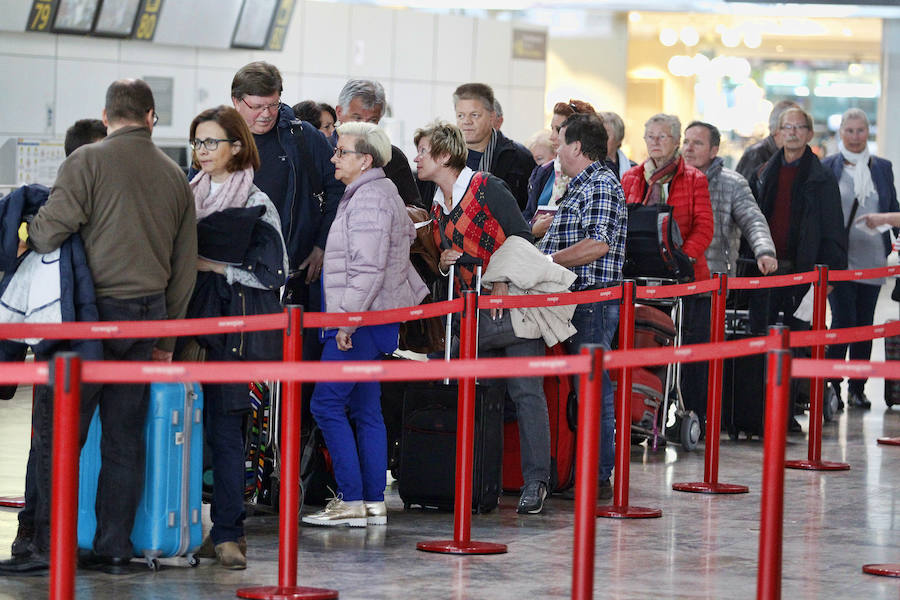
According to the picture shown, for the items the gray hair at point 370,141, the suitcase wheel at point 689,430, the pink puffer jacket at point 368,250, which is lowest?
the suitcase wheel at point 689,430

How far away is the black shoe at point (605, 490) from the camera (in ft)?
22.7

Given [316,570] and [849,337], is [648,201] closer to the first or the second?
[849,337]

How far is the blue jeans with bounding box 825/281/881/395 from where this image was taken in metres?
10.0

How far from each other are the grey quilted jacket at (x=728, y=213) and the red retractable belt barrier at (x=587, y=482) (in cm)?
462

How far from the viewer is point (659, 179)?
8172 mm

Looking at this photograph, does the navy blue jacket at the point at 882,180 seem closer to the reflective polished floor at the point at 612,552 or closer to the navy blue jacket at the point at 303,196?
the reflective polished floor at the point at 612,552

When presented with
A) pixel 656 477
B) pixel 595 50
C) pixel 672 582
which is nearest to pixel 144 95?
pixel 672 582

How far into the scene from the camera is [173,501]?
5215 millimetres

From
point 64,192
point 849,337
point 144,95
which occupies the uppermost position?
point 144,95

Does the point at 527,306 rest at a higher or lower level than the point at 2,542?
higher

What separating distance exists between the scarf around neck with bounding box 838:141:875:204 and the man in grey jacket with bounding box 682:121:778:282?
170 centimetres

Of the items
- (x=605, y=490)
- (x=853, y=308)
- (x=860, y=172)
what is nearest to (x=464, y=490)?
(x=605, y=490)

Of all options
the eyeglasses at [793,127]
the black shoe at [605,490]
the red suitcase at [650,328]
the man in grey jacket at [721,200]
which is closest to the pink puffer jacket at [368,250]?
the black shoe at [605,490]

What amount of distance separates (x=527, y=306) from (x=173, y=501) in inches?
70.0
